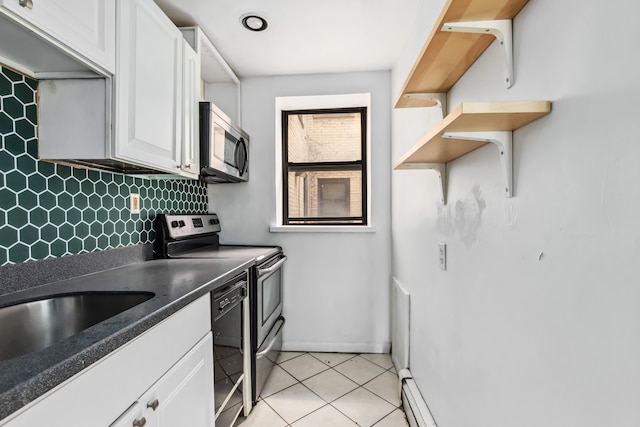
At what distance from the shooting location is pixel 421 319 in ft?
5.50

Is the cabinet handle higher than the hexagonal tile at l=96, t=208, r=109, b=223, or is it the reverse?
the hexagonal tile at l=96, t=208, r=109, b=223

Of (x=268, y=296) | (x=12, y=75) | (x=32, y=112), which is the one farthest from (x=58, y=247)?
(x=268, y=296)

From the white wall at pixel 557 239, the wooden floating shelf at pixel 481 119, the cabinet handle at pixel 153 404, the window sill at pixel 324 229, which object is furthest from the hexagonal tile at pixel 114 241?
the white wall at pixel 557 239

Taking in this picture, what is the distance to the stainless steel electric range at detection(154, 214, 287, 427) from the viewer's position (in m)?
1.43

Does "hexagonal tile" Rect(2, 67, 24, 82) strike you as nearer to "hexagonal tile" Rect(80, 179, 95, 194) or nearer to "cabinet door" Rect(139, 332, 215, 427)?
"hexagonal tile" Rect(80, 179, 95, 194)

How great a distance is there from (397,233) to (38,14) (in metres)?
2.11

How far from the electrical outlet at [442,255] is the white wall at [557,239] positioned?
124mm

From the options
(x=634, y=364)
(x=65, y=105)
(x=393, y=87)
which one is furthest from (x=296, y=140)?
(x=634, y=364)

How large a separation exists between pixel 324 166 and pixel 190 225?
127cm

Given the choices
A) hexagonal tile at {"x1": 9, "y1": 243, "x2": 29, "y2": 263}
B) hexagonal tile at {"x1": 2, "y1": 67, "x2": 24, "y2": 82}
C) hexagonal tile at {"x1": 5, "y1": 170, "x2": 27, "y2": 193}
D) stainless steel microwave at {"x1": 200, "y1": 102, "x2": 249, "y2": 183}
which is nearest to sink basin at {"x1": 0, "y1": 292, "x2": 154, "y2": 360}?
hexagonal tile at {"x1": 9, "y1": 243, "x2": 29, "y2": 263}

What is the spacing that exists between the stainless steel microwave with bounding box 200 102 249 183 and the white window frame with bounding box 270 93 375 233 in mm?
343

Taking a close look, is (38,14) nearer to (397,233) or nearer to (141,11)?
(141,11)

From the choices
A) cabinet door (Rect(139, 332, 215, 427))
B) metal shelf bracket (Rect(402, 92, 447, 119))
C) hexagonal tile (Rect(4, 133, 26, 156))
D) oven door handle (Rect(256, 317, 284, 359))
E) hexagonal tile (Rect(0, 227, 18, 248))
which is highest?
metal shelf bracket (Rect(402, 92, 447, 119))

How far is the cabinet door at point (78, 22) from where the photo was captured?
84 centimetres
